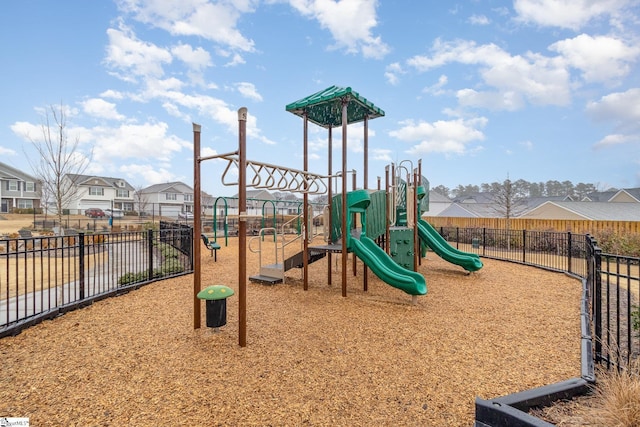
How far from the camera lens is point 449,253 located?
346 inches

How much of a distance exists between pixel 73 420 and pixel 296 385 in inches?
71.6

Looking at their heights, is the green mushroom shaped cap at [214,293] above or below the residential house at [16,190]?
below

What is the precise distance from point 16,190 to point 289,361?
53.9 m

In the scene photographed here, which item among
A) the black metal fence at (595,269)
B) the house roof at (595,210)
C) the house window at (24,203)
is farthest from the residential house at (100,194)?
the house roof at (595,210)

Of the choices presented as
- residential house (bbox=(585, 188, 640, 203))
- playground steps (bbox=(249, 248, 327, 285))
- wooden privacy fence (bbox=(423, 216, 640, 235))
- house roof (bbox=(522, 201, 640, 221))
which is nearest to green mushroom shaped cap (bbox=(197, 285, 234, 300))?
playground steps (bbox=(249, 248, 327, 285))

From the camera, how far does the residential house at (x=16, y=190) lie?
38.7 meters

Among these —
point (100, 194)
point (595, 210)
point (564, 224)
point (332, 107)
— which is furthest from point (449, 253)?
point (100, 194)

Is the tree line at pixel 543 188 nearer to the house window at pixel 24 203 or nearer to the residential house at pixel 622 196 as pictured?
the residential house at pixel 622 196

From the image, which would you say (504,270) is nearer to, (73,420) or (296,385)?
(296,385)

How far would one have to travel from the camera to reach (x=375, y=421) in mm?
2502

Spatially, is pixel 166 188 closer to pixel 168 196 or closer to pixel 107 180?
pixel 168 196

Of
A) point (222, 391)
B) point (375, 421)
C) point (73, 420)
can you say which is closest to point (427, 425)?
point (375, 421)

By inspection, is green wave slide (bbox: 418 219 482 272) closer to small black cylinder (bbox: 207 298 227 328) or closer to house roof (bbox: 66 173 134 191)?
small black cylinder (bbox: 207 298 227 328)

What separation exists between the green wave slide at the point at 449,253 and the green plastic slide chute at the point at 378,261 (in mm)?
3059
